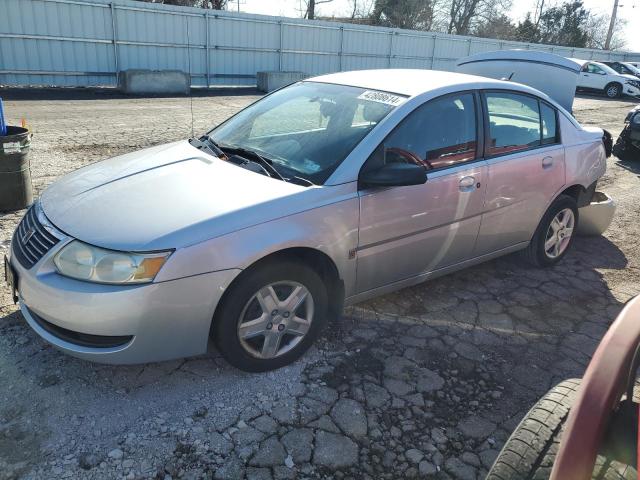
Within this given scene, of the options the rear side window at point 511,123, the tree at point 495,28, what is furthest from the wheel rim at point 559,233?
the tree at point 495,28

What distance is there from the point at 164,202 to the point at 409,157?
1.56 meters

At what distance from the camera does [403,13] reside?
39906 mm

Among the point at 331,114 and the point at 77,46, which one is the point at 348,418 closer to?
the point at 331,114

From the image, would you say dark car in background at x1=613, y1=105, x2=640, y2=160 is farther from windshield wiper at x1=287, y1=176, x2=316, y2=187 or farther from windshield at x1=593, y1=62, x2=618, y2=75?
windshield at x1=593, y1=62, x2=618, y2=75

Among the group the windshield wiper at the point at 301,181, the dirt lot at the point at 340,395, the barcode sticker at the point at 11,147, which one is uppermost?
the windshield wiper at the point at 301,181

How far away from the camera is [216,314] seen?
281 cm

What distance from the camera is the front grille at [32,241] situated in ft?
9.09

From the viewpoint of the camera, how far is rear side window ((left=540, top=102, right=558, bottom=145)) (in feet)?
14.5

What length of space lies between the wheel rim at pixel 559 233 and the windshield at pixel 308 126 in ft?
6.89

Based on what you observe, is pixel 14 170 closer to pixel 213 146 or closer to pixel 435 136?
pixel 213 146

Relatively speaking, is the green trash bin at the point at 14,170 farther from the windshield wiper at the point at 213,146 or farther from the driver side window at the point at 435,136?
the driver side window at the point at 435,136

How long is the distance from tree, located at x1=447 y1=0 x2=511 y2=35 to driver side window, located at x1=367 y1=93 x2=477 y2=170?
1782 inches

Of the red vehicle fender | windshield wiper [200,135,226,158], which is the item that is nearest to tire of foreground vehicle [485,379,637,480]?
the red vehicle fender

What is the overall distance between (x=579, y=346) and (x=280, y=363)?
6.77 feet
